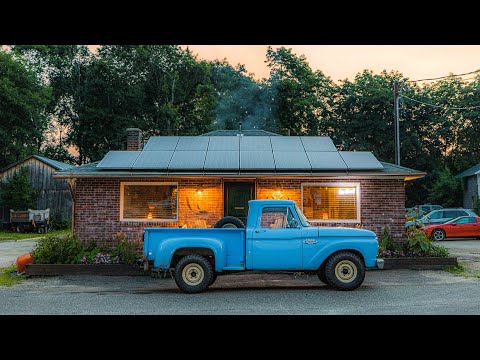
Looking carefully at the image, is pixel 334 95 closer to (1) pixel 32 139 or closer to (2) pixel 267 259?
(1) pixel 32 139

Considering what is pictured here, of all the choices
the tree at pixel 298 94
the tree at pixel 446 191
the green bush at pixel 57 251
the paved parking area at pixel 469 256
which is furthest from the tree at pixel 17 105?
the paved parking area at pixel 469 256

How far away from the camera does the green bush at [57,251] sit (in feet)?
41.3

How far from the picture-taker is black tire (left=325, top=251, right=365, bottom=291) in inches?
390

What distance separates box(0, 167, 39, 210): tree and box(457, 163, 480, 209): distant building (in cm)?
3068

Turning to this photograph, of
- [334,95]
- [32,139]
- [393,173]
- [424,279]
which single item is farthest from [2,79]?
[424,279]

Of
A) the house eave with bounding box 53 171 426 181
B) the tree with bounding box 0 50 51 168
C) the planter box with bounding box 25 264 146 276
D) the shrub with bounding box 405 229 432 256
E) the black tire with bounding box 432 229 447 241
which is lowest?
the planter box with bounding box 25 264 146 276

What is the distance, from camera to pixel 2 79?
37906 mm

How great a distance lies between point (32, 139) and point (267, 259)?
39.1m

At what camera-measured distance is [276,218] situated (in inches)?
399

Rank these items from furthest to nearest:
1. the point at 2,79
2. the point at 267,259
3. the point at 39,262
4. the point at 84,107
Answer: the point at 84,107
the point at 2,79
the point at 39,262
the point at 267,259

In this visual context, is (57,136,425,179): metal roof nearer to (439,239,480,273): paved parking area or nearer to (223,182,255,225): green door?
(223,182,255,225): green door

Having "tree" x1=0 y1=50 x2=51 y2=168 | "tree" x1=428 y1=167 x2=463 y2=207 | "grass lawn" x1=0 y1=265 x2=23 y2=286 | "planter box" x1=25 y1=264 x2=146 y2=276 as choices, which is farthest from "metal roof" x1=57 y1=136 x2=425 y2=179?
"tree" x1=0 y1=50 x2=51 y2=168

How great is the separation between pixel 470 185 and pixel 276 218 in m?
32.1

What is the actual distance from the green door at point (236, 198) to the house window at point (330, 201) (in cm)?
180
